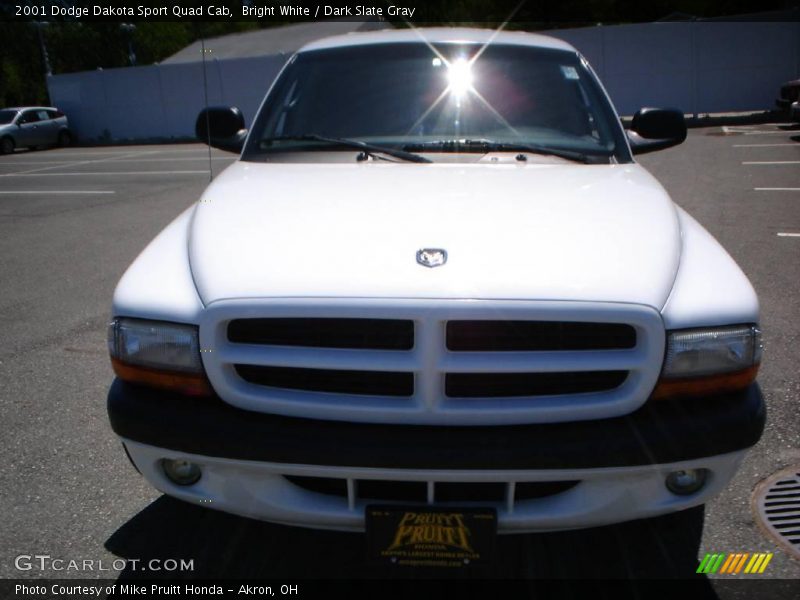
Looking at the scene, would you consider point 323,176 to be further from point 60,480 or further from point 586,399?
point 60,480

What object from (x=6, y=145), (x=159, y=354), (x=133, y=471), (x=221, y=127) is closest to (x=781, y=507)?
(x=159, y=354)

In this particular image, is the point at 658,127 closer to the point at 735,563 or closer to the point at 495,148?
the point at 495,148

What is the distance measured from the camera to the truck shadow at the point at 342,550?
7.71 feet

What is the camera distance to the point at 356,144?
3127 millimetres

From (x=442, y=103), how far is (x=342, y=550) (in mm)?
1978

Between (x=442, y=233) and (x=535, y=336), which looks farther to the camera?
(x=442, y=233)

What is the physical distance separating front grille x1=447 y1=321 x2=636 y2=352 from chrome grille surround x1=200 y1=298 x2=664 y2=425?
0.03 m

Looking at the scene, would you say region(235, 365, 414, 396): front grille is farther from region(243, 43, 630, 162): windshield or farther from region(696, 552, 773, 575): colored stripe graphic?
region(243, 43, 630, 162): windshield

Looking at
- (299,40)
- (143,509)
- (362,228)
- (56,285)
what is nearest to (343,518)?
(362,228)

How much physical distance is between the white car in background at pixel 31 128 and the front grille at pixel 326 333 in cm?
2398

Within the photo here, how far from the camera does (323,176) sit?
2.84 meters

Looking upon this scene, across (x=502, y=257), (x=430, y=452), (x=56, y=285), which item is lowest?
(x=56, y=285)

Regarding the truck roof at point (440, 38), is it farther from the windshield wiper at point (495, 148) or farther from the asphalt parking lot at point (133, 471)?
the asphalt parking lot at point (133, 471)

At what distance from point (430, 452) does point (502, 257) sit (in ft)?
1.93
